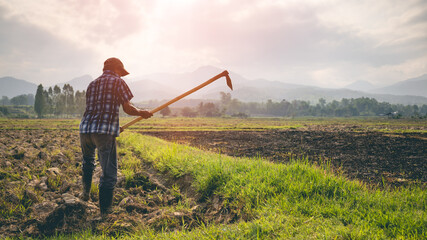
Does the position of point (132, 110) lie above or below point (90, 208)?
above

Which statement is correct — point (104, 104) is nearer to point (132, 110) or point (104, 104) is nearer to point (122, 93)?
point (122, 93)

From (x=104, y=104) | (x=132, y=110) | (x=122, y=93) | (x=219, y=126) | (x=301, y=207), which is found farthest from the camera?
(x=219, y=126)

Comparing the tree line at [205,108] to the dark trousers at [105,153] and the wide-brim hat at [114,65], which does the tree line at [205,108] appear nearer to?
the wide-brim hat at [114,65]

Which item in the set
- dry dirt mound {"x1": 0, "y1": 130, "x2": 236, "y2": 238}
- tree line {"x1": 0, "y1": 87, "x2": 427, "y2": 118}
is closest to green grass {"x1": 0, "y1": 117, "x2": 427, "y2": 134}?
dry dirt mound {"x1": 0, "y1": 130, "x2": 236, "y2": 238}

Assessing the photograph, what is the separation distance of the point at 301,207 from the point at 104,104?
150 inches

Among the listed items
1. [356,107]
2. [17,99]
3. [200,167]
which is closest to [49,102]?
[17,99]

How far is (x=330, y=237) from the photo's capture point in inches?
99.6

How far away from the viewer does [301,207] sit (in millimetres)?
3369

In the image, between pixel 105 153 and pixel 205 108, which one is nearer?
pixel 105 153

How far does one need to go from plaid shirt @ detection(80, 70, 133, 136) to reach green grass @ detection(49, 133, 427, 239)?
5.88 feet

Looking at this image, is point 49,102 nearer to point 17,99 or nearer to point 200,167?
point 17,99

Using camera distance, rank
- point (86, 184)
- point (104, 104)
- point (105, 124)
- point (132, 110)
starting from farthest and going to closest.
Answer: point (86, 184), point (132, 110), point (104, 104), point (105, 124)

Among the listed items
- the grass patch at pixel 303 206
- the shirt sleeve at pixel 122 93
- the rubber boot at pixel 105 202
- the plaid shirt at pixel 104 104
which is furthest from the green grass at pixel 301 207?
the shirt sleeve at pixel 122 93

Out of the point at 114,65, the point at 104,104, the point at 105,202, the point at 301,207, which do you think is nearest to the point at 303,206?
the point at 301,207
